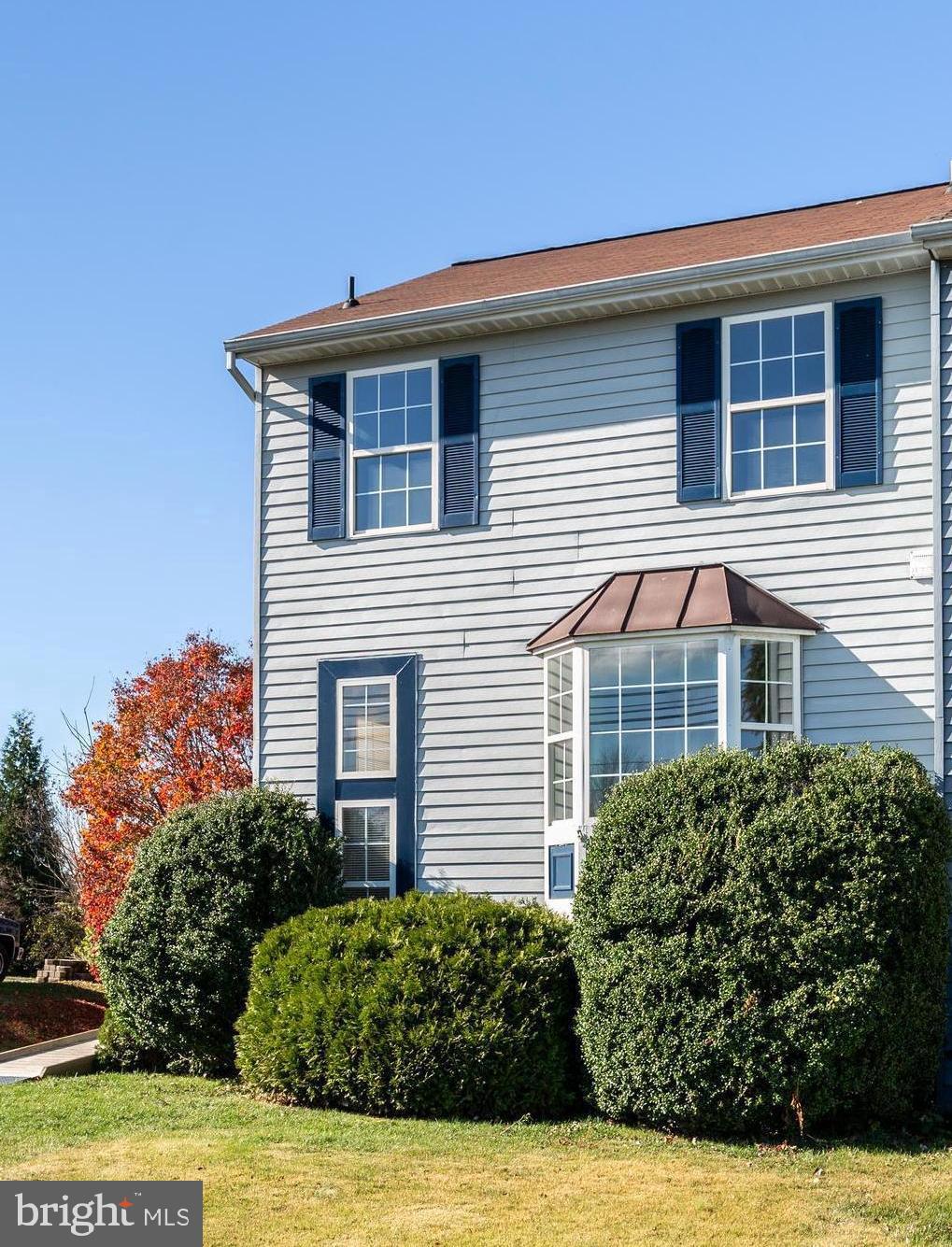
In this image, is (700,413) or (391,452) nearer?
(700,413)

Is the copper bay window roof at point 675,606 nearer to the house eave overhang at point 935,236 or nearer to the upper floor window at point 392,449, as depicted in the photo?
the upper floor window at point 392,449

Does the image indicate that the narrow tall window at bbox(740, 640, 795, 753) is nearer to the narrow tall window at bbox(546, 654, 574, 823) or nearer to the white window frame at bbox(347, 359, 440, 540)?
the narrow tall window at bbox(546, 654, 574, 823)

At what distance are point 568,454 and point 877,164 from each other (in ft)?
17.0

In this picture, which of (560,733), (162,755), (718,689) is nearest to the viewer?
(718,689)

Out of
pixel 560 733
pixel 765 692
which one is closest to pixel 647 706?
pixel 765 692

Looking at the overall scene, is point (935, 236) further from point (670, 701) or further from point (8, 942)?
point (8, 942)

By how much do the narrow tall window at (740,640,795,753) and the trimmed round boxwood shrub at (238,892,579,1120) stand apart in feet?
7.34

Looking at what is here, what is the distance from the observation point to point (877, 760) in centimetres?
1066

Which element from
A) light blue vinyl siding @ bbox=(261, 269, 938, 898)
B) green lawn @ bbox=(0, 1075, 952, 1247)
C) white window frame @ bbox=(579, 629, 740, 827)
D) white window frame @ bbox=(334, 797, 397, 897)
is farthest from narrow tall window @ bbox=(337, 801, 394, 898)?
green lawn @ bbox=(0, 1075, 952, 1247)

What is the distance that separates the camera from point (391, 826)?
13.9 metres

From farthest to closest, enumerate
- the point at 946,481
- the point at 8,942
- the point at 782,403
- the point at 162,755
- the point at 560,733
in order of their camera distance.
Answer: the point at 162,755 < the point at 8,942 < the point at 560,733 < the point at 782,403 < the point at 946,481

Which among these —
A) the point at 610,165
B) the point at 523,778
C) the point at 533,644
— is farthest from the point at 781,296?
the point at 523,778

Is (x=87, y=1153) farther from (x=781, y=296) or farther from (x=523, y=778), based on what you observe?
(x=781, y=296)

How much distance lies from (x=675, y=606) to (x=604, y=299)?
290 cm
